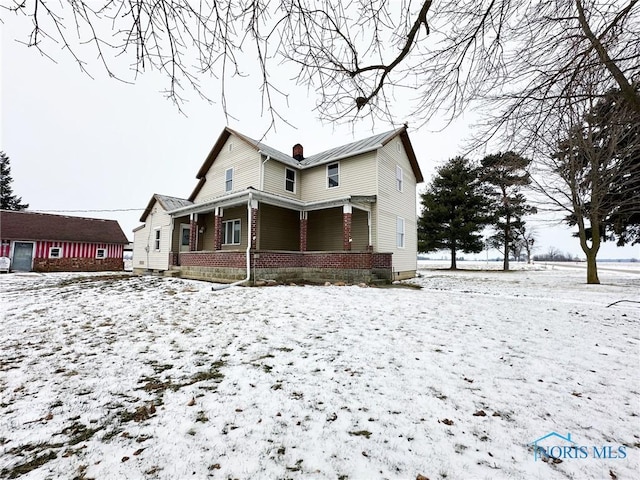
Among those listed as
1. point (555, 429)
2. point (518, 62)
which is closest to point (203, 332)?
point (555, 429)

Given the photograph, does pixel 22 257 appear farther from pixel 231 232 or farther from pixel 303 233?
pixel 303 233

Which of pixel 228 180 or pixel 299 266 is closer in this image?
pixel 299 266

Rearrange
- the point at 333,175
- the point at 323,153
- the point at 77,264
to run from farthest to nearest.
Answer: the point at 77,264, the point at 323,153, the point at 333,175

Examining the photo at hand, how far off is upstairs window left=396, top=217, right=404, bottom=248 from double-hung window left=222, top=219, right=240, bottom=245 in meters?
8.31

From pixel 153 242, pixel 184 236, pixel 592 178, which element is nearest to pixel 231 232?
pixel 184 236

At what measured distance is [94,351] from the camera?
356 centimetres

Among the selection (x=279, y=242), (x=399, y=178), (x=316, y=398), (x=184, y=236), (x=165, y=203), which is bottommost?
(x=316, y=398)

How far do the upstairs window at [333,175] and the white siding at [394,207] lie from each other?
2.17 m

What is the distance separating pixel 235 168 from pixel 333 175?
5309mm

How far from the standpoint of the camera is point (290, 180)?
1452 centimetres

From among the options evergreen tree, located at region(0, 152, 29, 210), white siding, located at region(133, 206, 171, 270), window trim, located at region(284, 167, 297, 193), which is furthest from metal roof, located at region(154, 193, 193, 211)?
evergreen tree, located at region(0, 152, 29, 210)

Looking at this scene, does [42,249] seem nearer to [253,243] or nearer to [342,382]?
[253,243]

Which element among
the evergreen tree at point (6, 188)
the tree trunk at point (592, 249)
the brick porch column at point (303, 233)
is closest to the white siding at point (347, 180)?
the brick porch column at point (303, 233)

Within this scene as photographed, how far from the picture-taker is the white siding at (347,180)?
1266 centimetres
